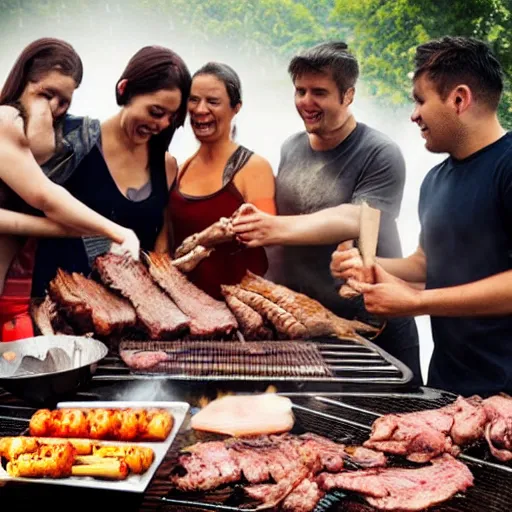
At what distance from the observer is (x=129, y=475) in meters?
2.28

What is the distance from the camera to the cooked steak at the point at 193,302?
3475mm

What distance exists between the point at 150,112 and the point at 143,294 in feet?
3.61

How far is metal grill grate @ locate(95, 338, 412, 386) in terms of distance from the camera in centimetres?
310

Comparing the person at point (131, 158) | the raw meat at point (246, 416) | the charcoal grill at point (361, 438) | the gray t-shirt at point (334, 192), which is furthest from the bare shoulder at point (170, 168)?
the charcoal grill at point (361, 438)

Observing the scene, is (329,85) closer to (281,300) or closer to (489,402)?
(281,300)

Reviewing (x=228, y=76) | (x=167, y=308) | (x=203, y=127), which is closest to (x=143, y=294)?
(x=167, y=308)

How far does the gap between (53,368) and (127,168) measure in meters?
1.25

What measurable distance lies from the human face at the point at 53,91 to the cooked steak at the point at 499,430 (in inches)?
111

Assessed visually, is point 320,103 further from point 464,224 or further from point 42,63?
point 42,63

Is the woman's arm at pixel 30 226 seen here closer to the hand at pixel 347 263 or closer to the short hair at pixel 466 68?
the hand at pixel 347 263

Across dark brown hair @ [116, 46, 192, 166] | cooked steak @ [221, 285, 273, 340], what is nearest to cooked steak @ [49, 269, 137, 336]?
cooked steak @ [221, 285, 273, 340]

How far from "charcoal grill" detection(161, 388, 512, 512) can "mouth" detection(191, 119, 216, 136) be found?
163 centimetres

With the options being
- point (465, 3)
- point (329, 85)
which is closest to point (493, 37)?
point (465, 3)

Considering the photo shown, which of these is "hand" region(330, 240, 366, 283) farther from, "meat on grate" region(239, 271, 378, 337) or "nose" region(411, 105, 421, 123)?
"nose" region(411, 105, 421, 123)
